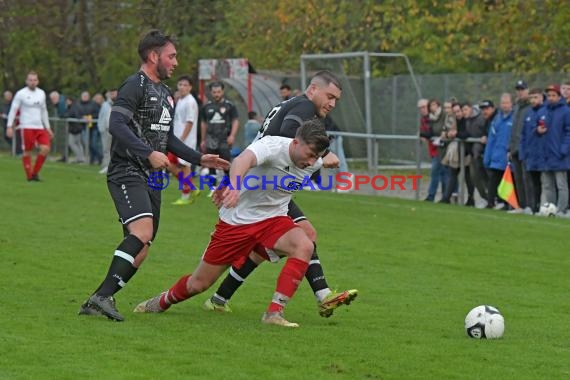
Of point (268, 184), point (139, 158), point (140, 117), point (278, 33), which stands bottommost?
point (278, 33)

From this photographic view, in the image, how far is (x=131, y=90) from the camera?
9602 mm

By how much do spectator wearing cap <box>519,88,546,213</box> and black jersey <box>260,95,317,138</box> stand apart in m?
10.8

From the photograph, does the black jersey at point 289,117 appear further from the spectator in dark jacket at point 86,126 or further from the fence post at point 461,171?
the spectator in dark jacket at point 86,126

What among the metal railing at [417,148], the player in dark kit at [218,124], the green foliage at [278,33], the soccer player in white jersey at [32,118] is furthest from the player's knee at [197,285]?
the green foliage at [278,33]

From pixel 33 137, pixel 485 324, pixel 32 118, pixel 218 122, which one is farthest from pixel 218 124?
pixel 485 324

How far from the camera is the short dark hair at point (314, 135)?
8977 mm

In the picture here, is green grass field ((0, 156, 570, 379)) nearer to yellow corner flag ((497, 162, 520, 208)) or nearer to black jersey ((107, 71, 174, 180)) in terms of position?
black jersey ((107, 71, 174, 180))

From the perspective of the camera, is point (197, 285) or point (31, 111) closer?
point (197, 285)

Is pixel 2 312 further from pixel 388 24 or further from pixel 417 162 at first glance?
pixel 388 24

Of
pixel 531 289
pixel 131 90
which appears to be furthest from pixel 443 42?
pixel 131 90

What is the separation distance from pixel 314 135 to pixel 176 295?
169 cm

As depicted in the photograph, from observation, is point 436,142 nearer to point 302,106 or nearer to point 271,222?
point 302,106

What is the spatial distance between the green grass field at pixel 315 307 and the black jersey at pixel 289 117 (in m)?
1.44

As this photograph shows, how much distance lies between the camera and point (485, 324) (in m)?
8.96
